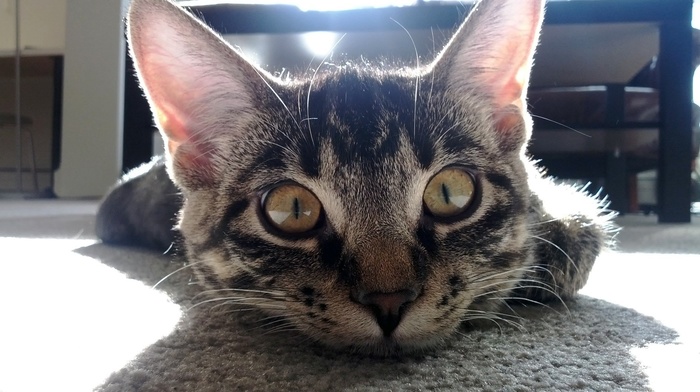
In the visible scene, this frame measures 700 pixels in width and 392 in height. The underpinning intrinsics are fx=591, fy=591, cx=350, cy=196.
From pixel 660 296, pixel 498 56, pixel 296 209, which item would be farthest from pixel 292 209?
pixel 660 296

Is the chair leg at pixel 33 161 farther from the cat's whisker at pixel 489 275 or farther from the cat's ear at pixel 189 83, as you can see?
the cat's whisker at pixel 489 275

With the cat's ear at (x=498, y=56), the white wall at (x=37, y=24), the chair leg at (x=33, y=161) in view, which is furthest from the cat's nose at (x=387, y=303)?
the chair leg at (x=33, y=161)

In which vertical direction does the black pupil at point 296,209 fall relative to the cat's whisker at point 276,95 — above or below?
below

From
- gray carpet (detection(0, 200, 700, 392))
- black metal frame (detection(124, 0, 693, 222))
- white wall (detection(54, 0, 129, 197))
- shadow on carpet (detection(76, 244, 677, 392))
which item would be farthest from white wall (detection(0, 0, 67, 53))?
shadow on carpet (detection(76, 244, 677, 392))

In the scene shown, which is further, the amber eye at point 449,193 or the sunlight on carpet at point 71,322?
the amber eye at point 449,193

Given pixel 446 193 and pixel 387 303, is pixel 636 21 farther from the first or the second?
pixel 387 303

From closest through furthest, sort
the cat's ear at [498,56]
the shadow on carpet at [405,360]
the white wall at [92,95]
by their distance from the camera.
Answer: the shadow on carpet at [405,360] < the cat's ear at [498,56] < the white wall at [92,95]
